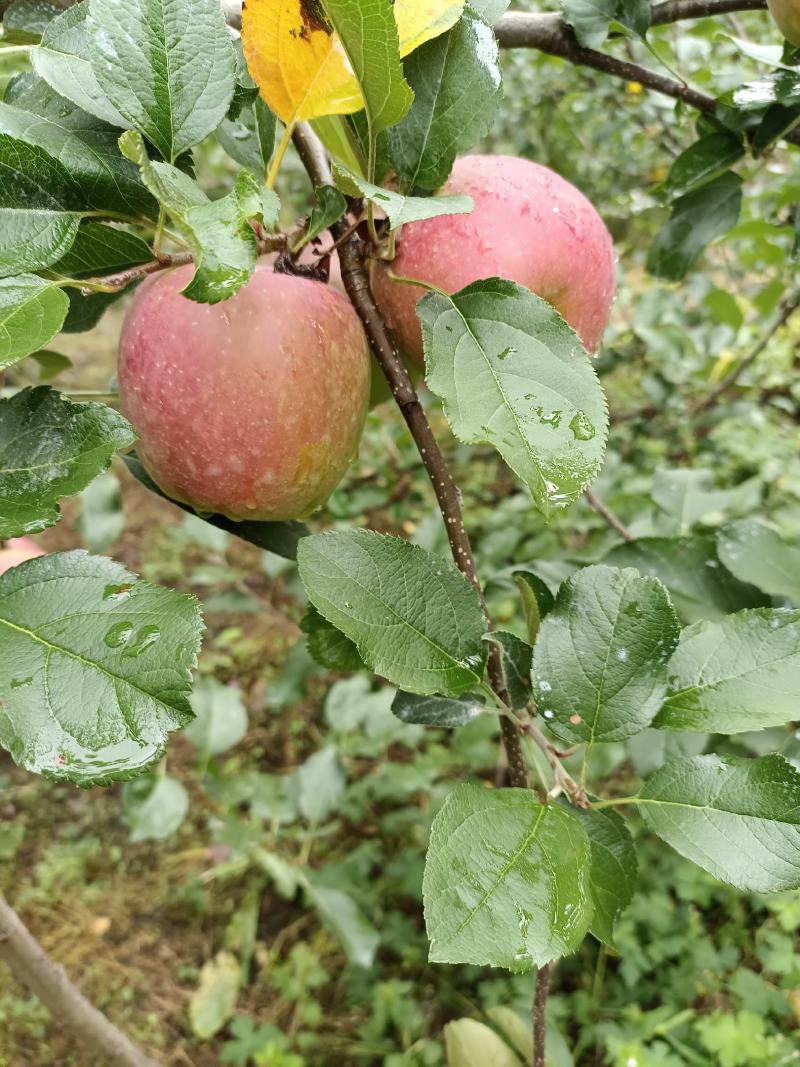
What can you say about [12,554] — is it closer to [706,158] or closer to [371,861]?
[706,158]

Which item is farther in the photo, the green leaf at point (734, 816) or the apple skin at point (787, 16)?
the apple skin at point (787, 16)

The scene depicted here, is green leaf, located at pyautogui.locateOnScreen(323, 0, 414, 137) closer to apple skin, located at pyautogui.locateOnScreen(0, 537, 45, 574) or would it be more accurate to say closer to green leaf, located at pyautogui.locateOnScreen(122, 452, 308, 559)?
green leaf, located at pyautogui.locateOnScreen(122, 452, 308, 559)

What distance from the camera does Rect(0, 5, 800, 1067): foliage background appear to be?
120 cm

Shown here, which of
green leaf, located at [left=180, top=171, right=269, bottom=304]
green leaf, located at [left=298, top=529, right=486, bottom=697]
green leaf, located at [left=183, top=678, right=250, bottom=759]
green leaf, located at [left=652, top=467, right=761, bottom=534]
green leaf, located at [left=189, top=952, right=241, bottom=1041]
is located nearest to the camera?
green leaf, located at [left=180, top=171, right=269, bottom=304]

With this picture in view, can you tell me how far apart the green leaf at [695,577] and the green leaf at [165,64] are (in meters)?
0.56

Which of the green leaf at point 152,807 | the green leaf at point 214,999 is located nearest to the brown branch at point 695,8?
the green leaf at point 152,807

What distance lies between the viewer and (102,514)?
3.28ft

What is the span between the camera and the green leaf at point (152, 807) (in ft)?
3.48

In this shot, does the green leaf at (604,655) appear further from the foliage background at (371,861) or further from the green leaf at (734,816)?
the foliage background at (371,861)

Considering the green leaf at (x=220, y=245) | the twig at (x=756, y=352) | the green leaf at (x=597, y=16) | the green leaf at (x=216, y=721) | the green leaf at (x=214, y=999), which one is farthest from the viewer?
the green leaf at (x=214, y=999)

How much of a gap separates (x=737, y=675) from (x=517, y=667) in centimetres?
13

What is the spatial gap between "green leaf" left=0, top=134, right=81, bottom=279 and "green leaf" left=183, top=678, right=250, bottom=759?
805mm

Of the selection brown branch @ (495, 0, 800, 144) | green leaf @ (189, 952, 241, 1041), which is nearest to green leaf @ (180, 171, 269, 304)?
brown branch @ (495, 0, 800, 144)

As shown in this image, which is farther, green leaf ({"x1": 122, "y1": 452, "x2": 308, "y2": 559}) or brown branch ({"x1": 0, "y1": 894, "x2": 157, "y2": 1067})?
brown branch ({"x1": 0, "y1": 894, "x2": 157, "y2": 1067})
